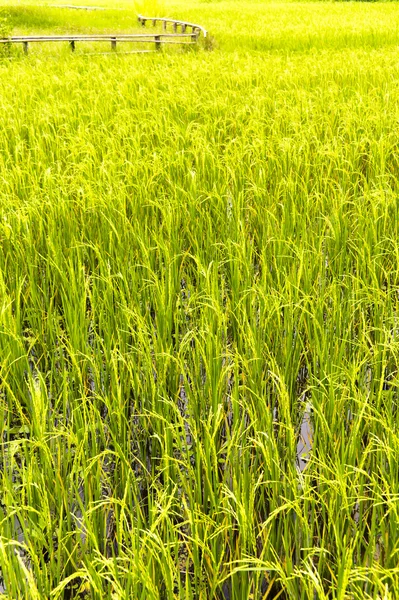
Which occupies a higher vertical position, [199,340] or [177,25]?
[177,25]

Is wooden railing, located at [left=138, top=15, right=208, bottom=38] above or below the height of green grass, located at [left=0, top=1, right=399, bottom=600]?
above

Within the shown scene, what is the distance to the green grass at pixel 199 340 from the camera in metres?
1.63

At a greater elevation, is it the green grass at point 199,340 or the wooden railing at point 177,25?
the wooden railing at point 177,25

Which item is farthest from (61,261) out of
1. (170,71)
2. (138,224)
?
(170,71)

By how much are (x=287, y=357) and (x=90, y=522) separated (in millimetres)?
918

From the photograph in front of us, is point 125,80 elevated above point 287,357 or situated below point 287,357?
above

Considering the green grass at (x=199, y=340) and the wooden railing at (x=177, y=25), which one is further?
the wooden railing at (x=177, y=25)

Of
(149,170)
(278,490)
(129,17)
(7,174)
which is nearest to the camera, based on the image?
(278,490)

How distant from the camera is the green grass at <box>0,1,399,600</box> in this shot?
1.63 m

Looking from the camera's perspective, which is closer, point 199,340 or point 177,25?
point 199,340

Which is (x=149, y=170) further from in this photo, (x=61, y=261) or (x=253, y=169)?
(x=61, y=261)

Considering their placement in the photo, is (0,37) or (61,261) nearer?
(61,261)

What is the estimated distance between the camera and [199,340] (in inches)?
101

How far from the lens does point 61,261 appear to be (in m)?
3.01
